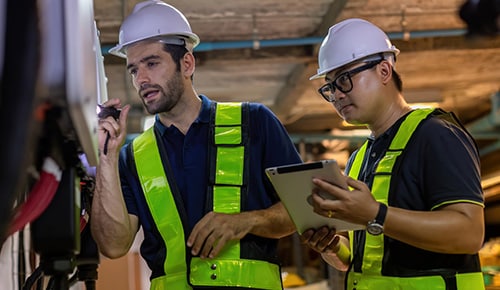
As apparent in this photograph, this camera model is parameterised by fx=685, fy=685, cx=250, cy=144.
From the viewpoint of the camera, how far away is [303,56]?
15.3 ft

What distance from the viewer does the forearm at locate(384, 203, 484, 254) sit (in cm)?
178

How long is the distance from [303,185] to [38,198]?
0.94 m

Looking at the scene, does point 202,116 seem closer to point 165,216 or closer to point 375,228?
point 165,216

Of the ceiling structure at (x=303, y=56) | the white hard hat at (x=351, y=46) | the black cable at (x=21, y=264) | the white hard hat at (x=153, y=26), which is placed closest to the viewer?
the white hard hat at (x=153, y=26)

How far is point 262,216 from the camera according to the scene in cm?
197

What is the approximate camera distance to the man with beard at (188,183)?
196 cm

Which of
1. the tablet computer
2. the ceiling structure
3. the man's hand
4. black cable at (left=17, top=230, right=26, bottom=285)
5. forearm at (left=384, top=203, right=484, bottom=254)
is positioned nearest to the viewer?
the tablet computer

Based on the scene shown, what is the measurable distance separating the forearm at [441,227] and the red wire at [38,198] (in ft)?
3.53

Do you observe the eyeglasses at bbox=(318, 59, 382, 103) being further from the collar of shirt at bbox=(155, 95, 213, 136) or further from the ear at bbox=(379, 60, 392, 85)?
the collar of shirt at bbox=(155, 95, 213, 136)

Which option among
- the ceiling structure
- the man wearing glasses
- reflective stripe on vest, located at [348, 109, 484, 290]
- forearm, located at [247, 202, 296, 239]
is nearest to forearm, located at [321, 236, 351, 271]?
the man wearing glasses

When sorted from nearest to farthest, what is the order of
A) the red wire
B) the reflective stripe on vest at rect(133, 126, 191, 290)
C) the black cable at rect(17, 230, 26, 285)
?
the red wire → the reflective stripe on vest at rect(133, 126, 191, 290) → the black cable at rect(17, 230, 26, 285)

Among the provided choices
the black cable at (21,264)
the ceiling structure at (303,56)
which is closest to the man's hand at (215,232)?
the black cable at (21,264)

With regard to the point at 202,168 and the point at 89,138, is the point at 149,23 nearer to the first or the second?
the point at 202,168

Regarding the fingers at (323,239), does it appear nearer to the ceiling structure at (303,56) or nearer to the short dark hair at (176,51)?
the short dark hair at (176,51)
